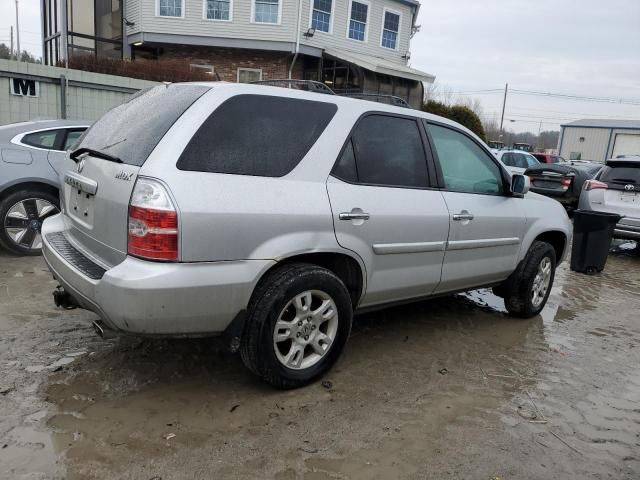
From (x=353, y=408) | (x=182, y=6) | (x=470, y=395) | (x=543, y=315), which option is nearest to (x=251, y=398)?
(x=353, y=408)

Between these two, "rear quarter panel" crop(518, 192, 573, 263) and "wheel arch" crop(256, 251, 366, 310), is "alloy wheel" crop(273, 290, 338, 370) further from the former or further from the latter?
"rear quarter panel" crop(518, 192, 573, 263)

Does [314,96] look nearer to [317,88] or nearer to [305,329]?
[317,88]

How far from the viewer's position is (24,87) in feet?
34.4

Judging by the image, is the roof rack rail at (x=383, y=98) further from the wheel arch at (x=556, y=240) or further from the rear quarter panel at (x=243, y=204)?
the wheel arch at (x=556, y=240)

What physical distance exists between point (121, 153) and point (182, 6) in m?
18.7

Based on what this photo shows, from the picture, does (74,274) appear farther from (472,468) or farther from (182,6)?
(182,6)

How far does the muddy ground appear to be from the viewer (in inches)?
101

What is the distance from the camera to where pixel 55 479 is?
7.64 ft

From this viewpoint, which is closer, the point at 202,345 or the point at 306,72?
the point at 202,345

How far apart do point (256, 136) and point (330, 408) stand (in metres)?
1.64

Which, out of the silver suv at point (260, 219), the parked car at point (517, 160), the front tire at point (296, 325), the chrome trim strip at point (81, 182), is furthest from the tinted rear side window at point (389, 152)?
the parked car at point (517, 160)

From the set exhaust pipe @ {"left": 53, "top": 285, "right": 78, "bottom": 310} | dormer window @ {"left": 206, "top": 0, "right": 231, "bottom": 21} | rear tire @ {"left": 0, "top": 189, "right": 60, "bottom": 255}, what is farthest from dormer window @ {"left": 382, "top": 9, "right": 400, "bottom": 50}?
exhaust pipe @ {"left": 53, "top": 285, "right": 78, "bottom": 310}

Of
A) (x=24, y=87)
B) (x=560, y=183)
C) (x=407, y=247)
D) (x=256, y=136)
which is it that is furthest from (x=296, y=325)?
(x=560, y=183)

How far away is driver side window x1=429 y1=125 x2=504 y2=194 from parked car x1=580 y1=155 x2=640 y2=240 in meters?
4.80
